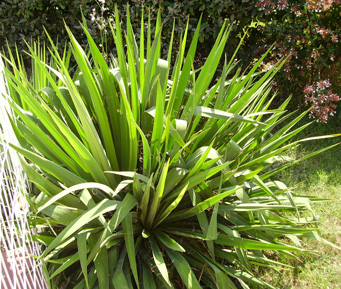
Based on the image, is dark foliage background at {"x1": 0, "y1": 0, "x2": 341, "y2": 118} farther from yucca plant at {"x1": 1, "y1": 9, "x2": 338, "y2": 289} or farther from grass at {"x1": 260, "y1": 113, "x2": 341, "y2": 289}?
yucca plant at {"x1": 1, "y1": 9, "x2": 338, "y2": 289}

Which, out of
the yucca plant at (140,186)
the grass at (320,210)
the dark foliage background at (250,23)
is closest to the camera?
the yucca plant at (140,186)

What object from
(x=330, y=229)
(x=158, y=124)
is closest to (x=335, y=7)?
(x=330, y=229)

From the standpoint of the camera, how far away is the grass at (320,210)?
86.3 inches

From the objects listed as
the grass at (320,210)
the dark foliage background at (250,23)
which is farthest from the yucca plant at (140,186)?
the dark foliage background at (250,23)

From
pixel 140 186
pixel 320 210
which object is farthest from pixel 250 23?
pixel 140 186

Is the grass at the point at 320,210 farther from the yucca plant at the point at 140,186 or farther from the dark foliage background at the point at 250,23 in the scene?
the dark foliage background at the point at 250,23

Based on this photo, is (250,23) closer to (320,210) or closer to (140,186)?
(320,210)

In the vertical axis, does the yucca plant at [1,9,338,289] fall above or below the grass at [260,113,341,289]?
above

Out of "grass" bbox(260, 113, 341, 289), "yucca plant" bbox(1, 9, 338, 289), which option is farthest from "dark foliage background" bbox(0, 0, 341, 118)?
"yucca plant" bbox(1, 9, 338, 289)

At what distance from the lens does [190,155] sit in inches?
75.6

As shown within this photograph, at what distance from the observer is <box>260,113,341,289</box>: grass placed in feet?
7.19

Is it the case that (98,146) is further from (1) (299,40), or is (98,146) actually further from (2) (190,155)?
(1) (299,40)

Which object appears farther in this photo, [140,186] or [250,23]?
[250,23]

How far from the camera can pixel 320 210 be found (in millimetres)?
2760
